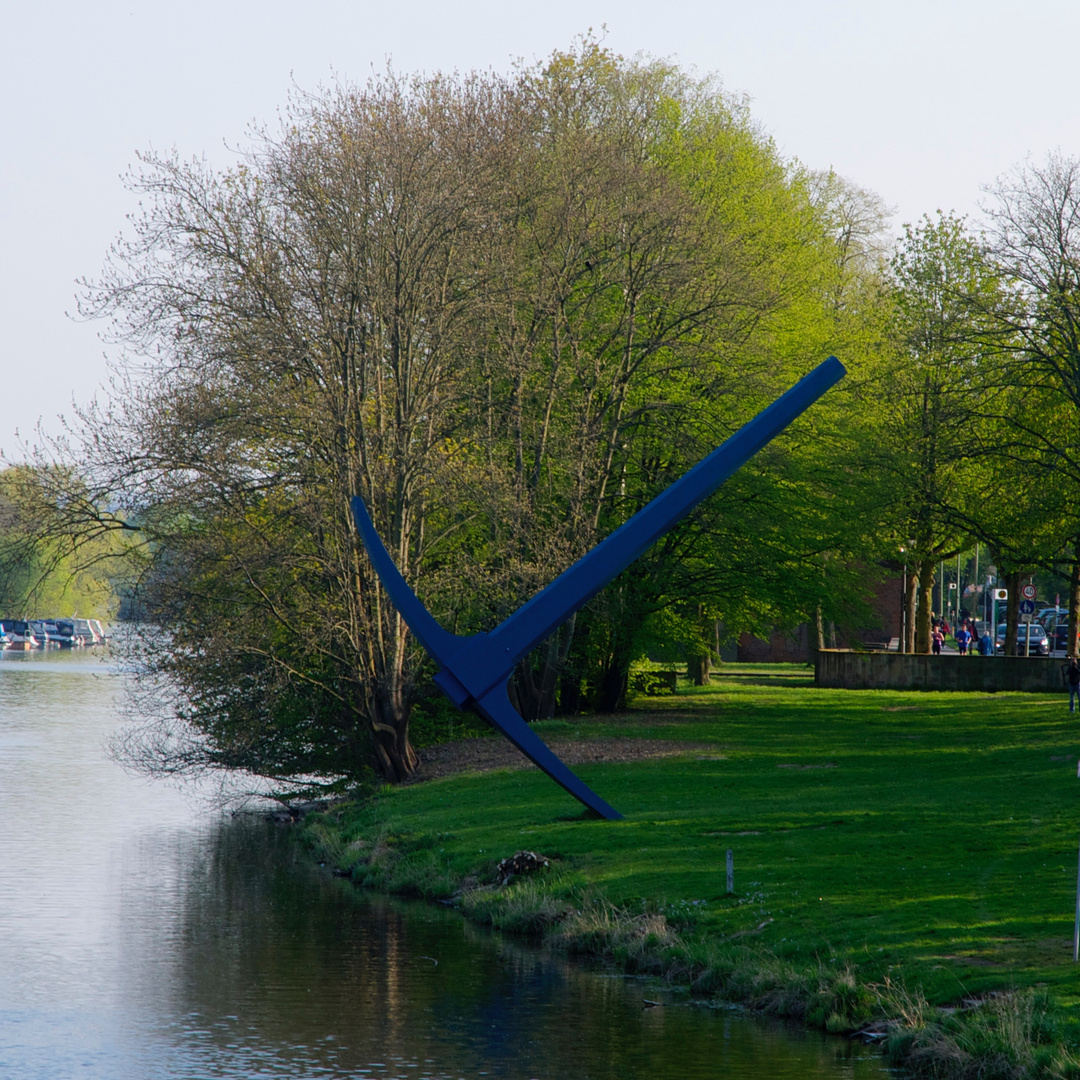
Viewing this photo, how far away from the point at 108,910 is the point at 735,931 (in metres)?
9.00

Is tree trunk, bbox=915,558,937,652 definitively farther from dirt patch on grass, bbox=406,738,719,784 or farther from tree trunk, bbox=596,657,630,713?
dirt patch on grass, bbox=406,738,719,784

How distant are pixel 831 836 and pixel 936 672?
2847 centimetres

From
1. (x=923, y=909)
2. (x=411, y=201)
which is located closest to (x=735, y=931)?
(x=923, y=909)

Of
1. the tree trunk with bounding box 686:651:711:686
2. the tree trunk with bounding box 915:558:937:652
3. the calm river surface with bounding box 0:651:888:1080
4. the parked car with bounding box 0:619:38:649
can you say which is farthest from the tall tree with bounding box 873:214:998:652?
the parked car with bounding box 0:619:38:649

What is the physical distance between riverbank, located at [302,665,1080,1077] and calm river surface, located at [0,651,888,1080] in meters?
0.62

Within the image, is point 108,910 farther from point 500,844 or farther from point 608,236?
point 608,236

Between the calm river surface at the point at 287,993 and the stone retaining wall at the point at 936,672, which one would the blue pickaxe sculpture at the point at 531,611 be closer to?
the calm river surface at the point at 287,993

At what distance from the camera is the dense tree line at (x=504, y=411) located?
26.2 meters

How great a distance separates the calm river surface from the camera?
1255 cm

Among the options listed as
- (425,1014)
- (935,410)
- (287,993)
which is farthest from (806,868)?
(935,410)

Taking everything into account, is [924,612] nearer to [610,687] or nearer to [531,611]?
[610,687]

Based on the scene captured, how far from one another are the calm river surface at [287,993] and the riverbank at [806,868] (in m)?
0.62

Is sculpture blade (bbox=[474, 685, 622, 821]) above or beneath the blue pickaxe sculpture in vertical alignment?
beneath

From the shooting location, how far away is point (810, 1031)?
1336 centimetres
